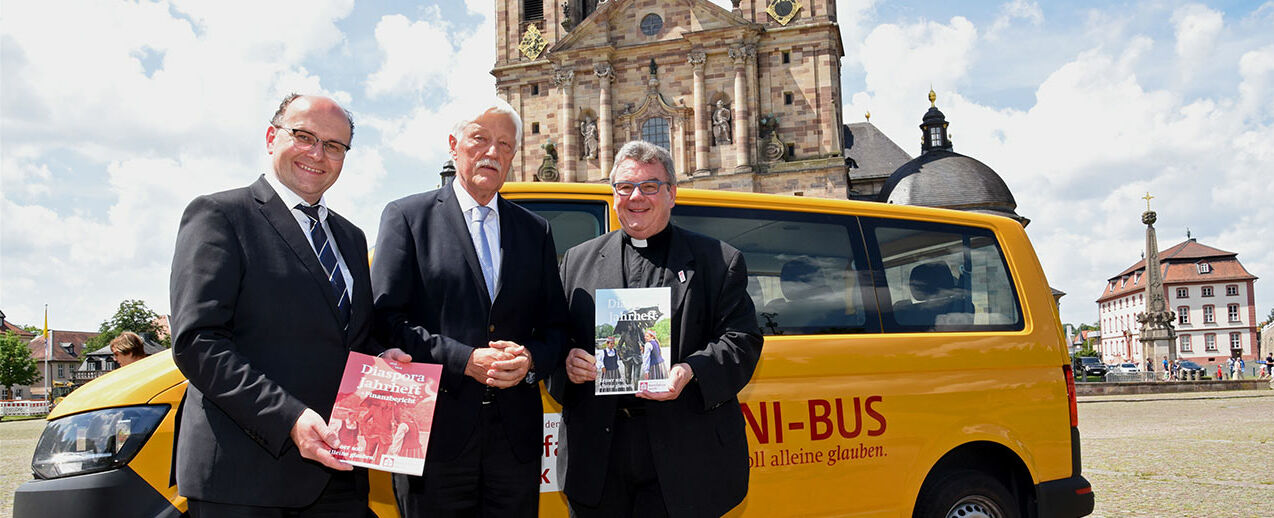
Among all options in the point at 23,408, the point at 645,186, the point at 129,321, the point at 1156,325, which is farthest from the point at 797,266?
the point at 129,321

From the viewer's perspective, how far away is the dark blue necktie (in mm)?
2365

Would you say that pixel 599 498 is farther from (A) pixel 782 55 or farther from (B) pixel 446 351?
(A) pixel 782 55


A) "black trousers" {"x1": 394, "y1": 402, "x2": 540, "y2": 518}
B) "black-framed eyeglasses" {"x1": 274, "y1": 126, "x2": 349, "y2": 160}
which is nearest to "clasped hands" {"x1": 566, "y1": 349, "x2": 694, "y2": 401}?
"black trousers" {"x1": 394, "y1": 402, "x2": 540, "y2": 518}

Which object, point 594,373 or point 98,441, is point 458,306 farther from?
point 98,441

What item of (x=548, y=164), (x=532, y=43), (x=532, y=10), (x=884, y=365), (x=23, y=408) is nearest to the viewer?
(x=884, y=365)

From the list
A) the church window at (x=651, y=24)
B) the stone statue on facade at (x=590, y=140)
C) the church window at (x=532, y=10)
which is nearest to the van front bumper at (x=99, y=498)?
the stone statue on facade at (x=590, y=140)

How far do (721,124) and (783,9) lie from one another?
5629 mm

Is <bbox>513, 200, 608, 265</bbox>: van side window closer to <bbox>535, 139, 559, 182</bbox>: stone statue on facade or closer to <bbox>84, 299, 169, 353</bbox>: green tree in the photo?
<bbox>535, 139, 559, 182</bbox>: stone statue on facade

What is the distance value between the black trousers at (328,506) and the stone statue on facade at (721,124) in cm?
3400

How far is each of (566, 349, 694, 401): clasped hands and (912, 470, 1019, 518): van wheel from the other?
2088 mm

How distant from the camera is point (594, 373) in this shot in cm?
264

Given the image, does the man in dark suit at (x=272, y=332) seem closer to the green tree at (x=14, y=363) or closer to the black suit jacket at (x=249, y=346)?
the black suit jacket at (x=249, y=346)

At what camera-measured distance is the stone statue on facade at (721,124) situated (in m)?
35.7

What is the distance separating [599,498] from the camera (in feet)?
8.95
